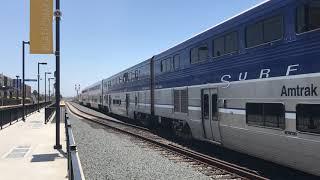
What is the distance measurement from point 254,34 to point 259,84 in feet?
4.38

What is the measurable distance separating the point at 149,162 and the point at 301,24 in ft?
20.4

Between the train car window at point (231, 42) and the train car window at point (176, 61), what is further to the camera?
the train car window at point (176, 61)

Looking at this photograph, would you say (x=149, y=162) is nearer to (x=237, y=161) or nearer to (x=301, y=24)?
(x=237, y=161)

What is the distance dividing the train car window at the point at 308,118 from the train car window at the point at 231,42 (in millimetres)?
3644

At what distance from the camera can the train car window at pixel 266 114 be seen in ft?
34.2

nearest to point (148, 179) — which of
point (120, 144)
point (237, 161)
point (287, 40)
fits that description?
point (237, 161)

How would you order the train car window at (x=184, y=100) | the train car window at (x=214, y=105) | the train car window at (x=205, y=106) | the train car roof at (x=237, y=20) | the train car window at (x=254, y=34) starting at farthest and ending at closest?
the train car window at (x=184, y=100), the train car window at (x=205, y=106), the train car window at (x=214, y=105), the train car window at (x=254, y=34), the train car roof at (x=237, y=20)

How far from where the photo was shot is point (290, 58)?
1005cm

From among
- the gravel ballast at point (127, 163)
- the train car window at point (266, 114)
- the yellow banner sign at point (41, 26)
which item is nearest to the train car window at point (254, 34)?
the train car window at point (266, 114)

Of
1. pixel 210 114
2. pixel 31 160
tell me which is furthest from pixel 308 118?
pixel 31 160

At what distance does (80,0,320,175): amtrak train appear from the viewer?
9461mm

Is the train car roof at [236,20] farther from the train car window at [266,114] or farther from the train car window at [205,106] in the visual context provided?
the train car window at [266,114]

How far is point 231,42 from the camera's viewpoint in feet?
43.5

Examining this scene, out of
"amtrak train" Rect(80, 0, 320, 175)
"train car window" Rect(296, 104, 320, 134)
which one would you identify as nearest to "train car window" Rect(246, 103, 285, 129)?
"amtrak train" Rect(80, 0, 320, 175)
